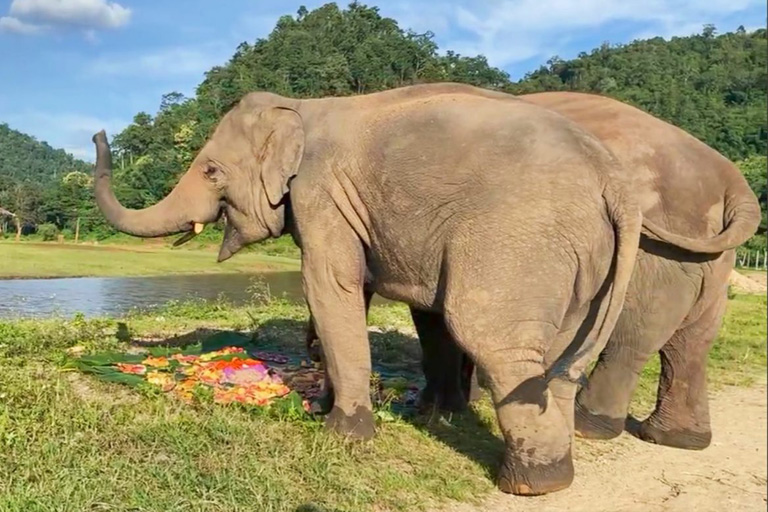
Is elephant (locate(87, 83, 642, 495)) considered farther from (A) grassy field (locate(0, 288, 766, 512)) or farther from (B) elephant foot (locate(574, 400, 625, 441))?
(B) elephant foot (locate(574, 400, 625, 441))

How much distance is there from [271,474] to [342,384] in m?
1.20

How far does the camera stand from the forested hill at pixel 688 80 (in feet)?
7.98

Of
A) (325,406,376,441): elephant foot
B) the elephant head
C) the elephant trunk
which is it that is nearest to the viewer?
(325,406,376,441): elephant foot

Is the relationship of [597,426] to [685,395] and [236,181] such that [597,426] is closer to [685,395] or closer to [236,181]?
[685,395]

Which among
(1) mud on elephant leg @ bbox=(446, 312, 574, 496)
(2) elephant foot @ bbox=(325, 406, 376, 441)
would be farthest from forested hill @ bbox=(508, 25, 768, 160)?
(2) elephant foot @ bbox=(325, 406, 376, 441)

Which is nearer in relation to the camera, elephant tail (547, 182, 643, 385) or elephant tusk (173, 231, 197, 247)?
elephant tail (547, 182, 643, 385)

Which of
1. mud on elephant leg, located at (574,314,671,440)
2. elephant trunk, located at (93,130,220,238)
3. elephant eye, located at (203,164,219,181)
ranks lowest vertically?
mud on elephant leg, located at (574,314,671,440)

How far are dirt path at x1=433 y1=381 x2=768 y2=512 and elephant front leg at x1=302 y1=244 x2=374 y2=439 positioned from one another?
1.25 m

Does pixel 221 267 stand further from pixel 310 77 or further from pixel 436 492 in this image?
pixel 436 492

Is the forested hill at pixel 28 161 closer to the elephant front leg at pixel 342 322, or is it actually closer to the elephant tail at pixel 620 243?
the elephant front leg at pixel 342 322

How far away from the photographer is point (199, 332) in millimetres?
9148

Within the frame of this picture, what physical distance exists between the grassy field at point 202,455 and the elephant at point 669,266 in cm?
49

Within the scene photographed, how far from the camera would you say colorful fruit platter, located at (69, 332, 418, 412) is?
18.6ft

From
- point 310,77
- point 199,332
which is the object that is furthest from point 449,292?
point 199,332
